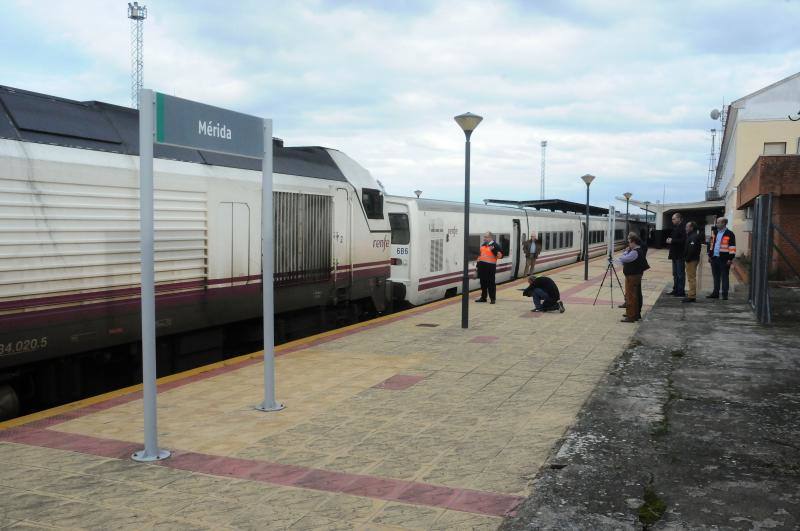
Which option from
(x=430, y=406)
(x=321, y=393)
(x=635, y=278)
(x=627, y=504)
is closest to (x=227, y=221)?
(x=321, y=393)

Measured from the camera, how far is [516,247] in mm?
23750

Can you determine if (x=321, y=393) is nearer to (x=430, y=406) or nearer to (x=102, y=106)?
(x=430, y=406)

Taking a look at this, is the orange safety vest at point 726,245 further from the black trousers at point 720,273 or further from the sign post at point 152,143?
the sign post at point 152,143

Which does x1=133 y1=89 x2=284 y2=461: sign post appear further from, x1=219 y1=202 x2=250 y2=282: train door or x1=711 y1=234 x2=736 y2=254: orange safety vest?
x1=711 y1=234 x2=736 y2=254: orange safety vest

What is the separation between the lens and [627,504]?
419 centimetres

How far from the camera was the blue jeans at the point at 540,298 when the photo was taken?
13.6 m

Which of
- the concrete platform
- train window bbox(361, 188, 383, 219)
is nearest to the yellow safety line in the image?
the concrete platform

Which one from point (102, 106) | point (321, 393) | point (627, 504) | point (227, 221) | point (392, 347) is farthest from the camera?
point (392, 347)

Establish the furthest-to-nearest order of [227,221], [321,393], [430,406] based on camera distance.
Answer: [227,221]
[321,393]
[430,406]

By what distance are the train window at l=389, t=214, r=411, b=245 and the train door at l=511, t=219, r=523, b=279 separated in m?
8.48

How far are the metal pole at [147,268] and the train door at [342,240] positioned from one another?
612 centimetres

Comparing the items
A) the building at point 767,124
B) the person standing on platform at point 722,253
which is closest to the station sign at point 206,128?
the person standing on platform at point 722,253

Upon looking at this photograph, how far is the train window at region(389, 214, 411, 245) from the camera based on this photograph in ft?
51.0

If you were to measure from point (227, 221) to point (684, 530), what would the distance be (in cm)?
630
